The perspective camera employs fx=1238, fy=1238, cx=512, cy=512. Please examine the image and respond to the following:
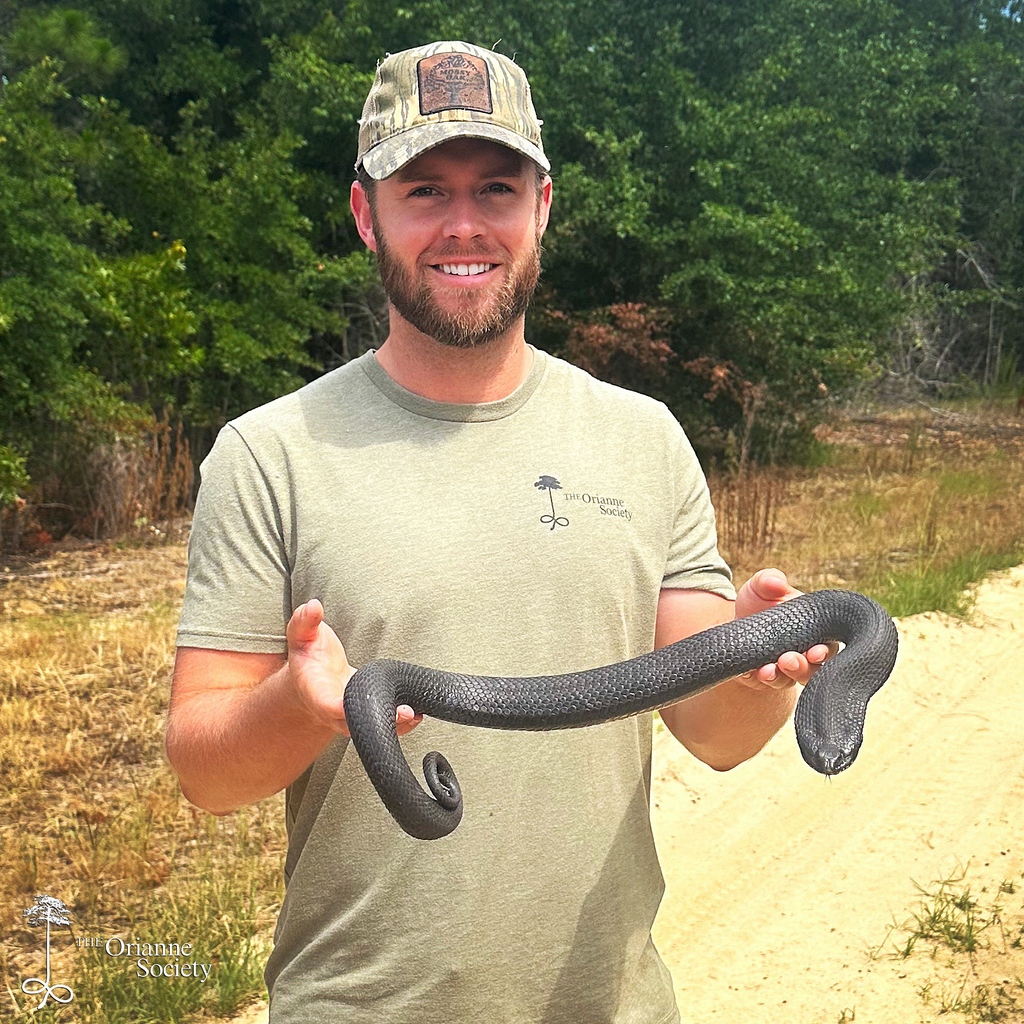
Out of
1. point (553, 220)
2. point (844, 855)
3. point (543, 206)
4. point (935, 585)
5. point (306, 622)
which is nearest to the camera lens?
point (306, 622)

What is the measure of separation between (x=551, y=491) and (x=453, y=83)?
3.08 ft

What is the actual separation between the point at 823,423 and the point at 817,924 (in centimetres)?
1512

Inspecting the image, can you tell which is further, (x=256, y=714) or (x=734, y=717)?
(x=734, y=717)

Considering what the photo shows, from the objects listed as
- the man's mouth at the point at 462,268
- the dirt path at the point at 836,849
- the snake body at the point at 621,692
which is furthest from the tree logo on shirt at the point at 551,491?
the dirt path at the point at 836,849

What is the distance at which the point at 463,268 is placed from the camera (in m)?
2.67

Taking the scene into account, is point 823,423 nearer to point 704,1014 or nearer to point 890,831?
point 890,831

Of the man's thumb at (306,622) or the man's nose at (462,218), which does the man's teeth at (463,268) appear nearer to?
the man's nose at (462,218)

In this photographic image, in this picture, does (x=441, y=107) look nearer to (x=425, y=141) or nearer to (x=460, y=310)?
(x=425, y=141)

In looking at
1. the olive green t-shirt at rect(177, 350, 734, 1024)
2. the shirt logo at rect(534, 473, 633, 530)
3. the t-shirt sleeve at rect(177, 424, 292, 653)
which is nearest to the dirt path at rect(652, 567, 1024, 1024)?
the olive green t-shirt at rect(177, 350, 734, 1024)

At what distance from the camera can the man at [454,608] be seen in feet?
7.84

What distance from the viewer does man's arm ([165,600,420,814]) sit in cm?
213

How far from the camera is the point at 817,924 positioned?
591 cm

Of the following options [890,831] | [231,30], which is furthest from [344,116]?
[890,831]

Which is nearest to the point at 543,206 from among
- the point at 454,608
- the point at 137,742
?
the point at 454,608
